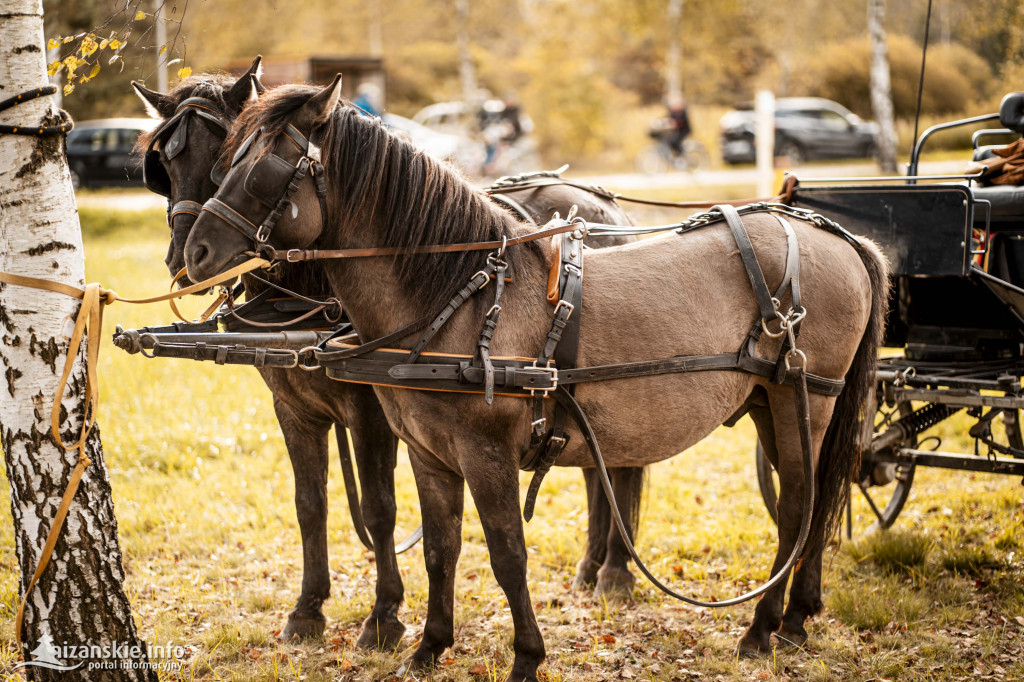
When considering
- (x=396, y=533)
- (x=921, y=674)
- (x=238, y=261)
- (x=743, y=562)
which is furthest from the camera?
(x=396, y=533)

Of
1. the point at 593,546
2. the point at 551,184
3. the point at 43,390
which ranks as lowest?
the point at 593,546

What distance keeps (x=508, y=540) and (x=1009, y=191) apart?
3.15 metres

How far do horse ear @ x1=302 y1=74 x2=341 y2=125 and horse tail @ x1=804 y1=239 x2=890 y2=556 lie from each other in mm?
2437

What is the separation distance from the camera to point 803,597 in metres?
3.88

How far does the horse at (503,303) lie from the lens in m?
2.81

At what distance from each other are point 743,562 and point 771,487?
19.2 inches

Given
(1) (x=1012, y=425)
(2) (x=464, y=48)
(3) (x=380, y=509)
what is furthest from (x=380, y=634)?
(2) (x=464, y=48)

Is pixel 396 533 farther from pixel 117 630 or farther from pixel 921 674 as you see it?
pixel 921 674

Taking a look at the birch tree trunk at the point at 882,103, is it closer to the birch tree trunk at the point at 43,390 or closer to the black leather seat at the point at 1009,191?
the black leather seat at the point at 1009,191

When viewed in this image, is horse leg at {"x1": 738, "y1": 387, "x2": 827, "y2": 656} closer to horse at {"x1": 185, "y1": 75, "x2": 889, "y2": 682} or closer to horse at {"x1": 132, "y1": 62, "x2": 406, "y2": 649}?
horse at {"x1": 185, "y1": 75, "x2": 889, "y2": 682}

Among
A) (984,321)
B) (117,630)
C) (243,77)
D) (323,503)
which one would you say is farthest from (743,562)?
(243,77)

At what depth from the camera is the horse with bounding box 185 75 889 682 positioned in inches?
110

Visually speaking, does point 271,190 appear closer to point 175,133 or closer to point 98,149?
point 175,133

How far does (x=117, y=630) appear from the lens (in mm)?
3029
